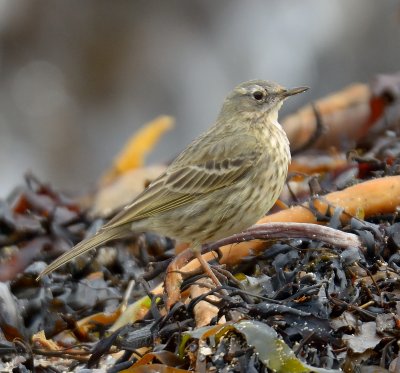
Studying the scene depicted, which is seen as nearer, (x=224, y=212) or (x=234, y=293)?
(x=234, y=293)

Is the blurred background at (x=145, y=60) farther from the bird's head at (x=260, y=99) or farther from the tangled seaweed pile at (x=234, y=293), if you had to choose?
the bird's head at (x=260, y=99)

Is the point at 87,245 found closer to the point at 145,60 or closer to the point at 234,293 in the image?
the point at 234,293

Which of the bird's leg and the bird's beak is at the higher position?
the bird's beak

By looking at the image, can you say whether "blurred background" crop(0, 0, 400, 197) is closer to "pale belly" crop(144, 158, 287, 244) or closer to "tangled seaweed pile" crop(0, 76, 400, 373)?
"tangled seaweed pile" crop(0, 76, 400, 373)

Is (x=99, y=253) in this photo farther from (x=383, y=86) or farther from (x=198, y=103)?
(x=198, y=103)

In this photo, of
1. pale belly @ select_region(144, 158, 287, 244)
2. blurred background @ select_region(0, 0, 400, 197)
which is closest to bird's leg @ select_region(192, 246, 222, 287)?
pale belly @ select_region(144, 158, 287, 244)

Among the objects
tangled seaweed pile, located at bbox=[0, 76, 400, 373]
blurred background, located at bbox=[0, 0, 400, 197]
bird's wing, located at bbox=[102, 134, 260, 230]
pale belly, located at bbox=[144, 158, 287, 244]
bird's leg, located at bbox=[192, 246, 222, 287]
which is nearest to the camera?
tangled seaweed pile, located at bbox=[0, 76, 400, 373]

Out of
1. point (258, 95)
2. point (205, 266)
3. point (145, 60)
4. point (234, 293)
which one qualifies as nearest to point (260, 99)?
point (258, 95)
